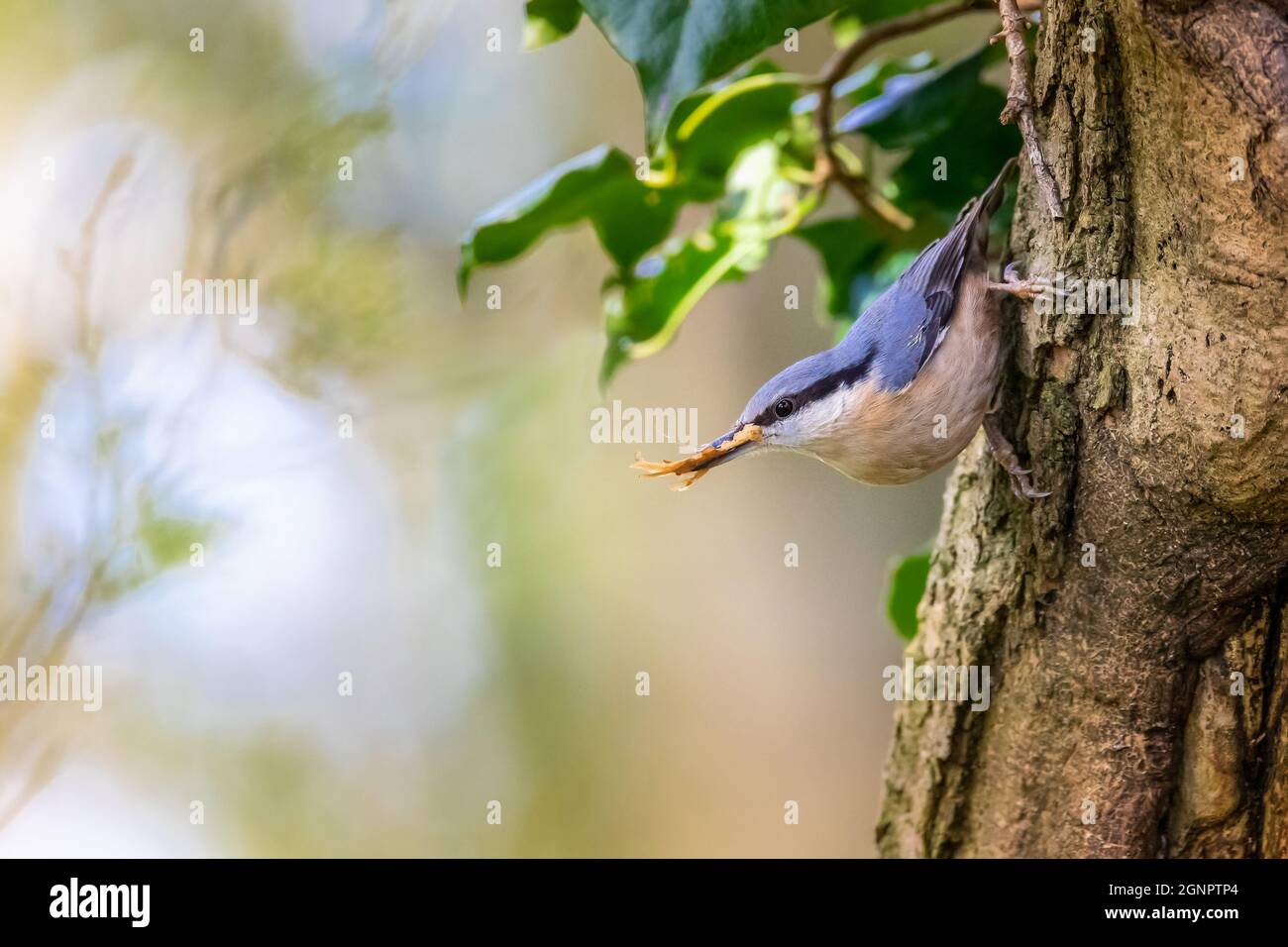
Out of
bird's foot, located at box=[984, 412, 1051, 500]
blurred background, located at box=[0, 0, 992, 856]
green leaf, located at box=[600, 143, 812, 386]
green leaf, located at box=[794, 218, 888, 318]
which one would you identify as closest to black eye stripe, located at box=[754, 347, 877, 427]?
bird's foot, located at box=[984, 412, 1051, 500]

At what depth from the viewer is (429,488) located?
2.83m

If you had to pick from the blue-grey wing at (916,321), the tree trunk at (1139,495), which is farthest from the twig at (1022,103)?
the blue-grey wing at (916,321)

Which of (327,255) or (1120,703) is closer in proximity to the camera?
(1120,703)

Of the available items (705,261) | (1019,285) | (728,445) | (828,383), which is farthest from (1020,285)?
(705,261)

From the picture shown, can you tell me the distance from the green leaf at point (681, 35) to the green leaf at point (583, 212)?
13.5 inches

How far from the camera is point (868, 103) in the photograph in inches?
53.9

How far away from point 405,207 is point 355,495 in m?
0.74

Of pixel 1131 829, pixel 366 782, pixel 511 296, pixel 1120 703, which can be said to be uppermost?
pixel 511 296

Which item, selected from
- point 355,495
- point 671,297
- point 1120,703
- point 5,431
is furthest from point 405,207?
point 1120,703

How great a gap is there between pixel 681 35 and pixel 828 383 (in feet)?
1.27

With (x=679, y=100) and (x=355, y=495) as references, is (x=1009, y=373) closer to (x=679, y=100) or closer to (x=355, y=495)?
(x=679, y=100)

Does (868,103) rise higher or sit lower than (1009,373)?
higher

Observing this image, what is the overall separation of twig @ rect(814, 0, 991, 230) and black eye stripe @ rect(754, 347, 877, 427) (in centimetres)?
38

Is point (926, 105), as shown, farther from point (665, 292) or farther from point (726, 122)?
point (665, 292)
